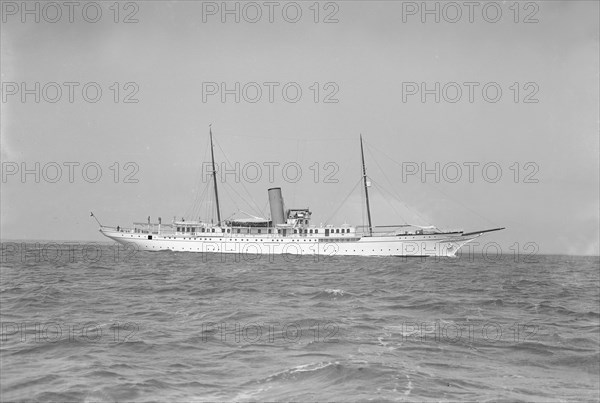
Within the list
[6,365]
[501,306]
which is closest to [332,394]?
[6,365]

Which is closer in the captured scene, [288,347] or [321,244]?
[288,347]

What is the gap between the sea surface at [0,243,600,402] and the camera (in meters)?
9.62

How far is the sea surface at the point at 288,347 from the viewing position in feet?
31.6

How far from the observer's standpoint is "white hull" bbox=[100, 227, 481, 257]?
64375mm

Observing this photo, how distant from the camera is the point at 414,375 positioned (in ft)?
35.0

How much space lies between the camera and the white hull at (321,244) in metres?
64.4

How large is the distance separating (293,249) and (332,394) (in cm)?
5712

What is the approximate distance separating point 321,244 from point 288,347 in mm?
53041

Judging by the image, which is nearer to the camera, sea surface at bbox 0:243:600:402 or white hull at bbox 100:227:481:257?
sea surface at bbox 0:243:600:402

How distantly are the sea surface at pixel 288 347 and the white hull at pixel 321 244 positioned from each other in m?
41.2

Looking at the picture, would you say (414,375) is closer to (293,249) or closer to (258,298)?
(258,298)

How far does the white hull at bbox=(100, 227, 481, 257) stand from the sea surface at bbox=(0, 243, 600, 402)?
41192mm

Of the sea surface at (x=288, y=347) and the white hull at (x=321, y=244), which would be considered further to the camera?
the white hull at (x=321, y=244)

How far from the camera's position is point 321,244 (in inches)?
2589
